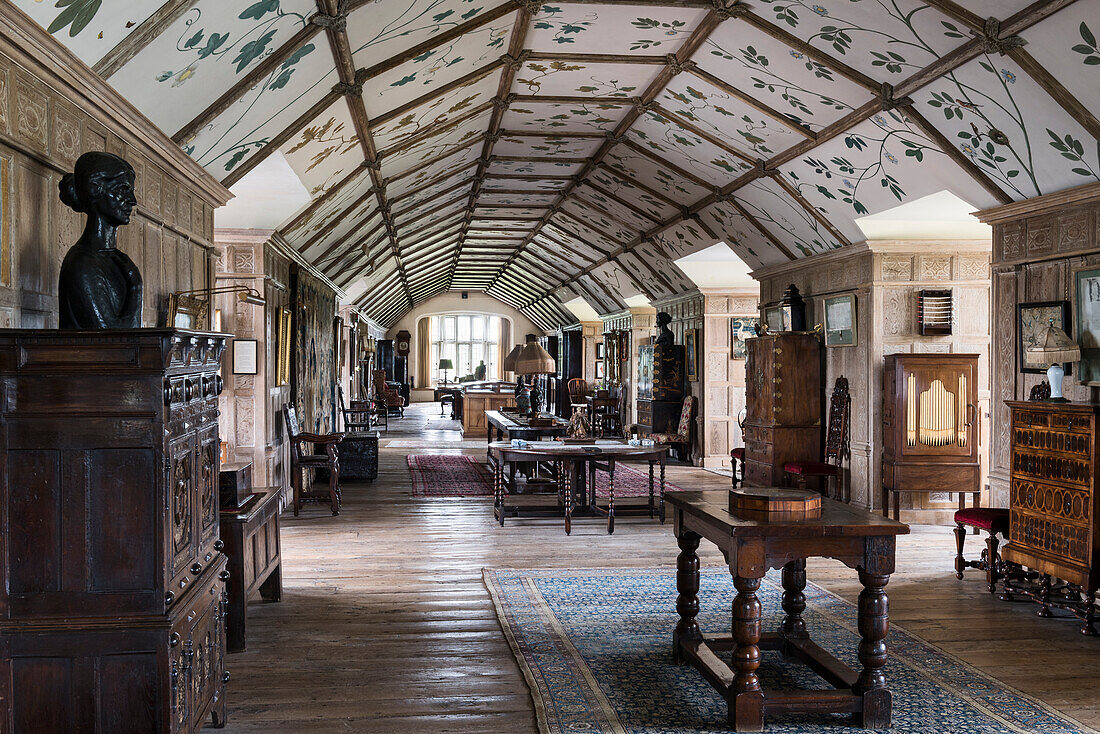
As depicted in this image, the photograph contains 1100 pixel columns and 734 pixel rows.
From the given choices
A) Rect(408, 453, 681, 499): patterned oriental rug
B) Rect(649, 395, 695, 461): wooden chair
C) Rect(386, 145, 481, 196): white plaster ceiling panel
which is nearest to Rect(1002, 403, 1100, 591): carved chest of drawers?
Rect(408, 453, 681, 499): patterned oriental rug

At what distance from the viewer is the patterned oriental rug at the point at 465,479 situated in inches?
398

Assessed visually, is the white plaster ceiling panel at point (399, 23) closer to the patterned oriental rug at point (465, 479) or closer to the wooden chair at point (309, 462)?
the wooden chair at point (309, 462)

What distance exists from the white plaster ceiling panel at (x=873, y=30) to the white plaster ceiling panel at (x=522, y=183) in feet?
21.1

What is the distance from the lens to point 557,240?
1666 cm

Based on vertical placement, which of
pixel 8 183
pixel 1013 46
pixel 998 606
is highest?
pixel 1013 46

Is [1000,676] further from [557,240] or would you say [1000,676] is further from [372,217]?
[557,240]

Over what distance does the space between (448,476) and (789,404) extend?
4.65m

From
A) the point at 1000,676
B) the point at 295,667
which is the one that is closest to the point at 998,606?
the point at 1000,676

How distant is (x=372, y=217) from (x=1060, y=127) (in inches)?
321

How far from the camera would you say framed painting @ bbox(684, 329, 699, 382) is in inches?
534

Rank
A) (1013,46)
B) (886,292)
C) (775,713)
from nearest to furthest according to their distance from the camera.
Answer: (775,713) → (1013,46) → (886,292)

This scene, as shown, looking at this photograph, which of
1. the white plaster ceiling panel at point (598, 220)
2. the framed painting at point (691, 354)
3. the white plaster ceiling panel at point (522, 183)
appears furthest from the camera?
the framed painting at point (691, 354)

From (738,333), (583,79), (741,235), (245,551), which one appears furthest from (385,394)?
(245,551)

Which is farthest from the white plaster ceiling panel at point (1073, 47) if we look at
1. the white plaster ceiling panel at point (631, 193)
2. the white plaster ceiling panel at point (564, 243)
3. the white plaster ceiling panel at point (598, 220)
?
the white plaster ceiling panel at point (564, 243)
